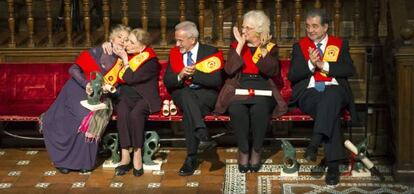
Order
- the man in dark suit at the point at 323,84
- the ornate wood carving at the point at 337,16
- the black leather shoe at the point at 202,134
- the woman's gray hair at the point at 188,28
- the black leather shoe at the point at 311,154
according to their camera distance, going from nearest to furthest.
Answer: the black leather shoe at the point at 311,154 → the man in dark suit at the point at 323,84 → the black leather shoe at the point at 202,134 → the woman's gray hair at the point at 188,28 → the ornate wood carving at the point at 337,16

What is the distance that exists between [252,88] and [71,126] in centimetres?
142

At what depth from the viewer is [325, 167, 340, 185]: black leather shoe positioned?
6531 millimetres

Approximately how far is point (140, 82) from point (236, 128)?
0.84m

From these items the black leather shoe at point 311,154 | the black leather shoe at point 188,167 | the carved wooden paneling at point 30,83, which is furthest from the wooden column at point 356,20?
the carved wooden paneling at point 30,83

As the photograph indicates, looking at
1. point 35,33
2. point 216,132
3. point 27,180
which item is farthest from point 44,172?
point 35,33

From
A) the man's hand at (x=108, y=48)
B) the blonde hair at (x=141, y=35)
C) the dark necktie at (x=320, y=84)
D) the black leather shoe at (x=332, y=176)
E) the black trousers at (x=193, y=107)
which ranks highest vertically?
the blonde hair at (x=141, y=35)

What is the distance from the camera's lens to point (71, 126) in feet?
22.7

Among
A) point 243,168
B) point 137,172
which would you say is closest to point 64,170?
point 137,172

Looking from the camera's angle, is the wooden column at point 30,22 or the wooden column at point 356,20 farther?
the wooden column at point 30,22

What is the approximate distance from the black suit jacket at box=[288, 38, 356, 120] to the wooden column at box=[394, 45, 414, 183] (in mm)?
364

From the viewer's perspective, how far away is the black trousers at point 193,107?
22.1ft

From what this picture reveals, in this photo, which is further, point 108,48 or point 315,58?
point 108,48

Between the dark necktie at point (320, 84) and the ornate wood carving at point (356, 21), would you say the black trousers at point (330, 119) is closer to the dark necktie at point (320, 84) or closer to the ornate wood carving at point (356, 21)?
the dark necktie at point (320, 84)

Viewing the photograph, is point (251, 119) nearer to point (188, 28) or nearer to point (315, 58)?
point (315, 58)
